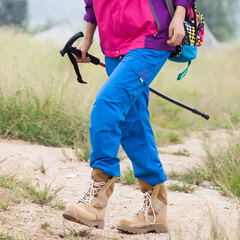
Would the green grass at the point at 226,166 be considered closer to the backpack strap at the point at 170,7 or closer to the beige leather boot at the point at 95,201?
the beige leather boot at the point at 95,201

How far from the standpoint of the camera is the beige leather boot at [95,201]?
70.6 inches

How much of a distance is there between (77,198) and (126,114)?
122 centimetres

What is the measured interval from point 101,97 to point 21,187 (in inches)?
52.8

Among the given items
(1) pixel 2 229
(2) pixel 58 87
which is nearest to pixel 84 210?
(1) pixel 2 229

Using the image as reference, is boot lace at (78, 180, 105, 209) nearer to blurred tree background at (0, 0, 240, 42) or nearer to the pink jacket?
the pink jacket

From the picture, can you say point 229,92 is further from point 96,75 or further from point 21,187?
point 21,187

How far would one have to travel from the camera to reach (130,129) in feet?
6.61

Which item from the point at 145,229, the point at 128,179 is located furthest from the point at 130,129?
the point at 128,179

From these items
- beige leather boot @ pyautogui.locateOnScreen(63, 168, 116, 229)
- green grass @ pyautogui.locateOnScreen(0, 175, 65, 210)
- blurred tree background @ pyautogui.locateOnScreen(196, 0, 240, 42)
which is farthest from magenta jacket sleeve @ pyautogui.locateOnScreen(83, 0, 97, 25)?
blurred tree background @ pyautogui.locateOnScreen(196, 0, 240, 42)

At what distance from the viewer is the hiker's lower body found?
1.75m

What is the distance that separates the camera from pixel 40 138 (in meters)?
4.34

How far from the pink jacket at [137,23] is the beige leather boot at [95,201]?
731mm

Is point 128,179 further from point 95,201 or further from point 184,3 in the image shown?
point 184,3

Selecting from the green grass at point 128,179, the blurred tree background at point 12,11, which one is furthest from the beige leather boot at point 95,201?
the blurred tree background at point 12,11
